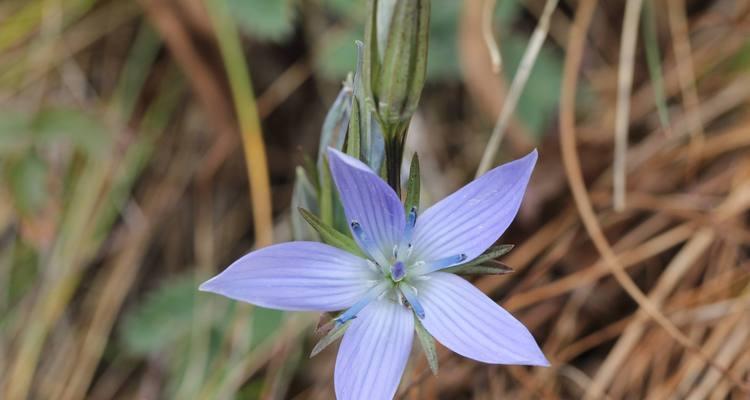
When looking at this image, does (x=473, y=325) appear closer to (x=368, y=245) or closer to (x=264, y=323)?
(x=368, y=245)

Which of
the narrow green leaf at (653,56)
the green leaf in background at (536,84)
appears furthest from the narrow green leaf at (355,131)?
the narrow green leaf at (653,56)

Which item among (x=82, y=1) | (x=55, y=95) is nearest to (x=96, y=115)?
(x=55, y=95)

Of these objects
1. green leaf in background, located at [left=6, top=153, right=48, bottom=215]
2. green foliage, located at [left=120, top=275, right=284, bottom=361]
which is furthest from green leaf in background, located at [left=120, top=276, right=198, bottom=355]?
green leaf in background, located at [left=6, top=153, right=48, bottom=215]

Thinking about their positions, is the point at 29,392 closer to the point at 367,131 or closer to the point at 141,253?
the point at 141,253

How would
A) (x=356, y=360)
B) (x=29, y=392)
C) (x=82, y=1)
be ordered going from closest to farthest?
(x=356, y=360)
(x=29, y=392)
(x=82, y=1)

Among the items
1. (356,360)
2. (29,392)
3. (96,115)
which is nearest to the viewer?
(356,360)

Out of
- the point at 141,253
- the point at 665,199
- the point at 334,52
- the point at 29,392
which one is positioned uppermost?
the point at 334,52

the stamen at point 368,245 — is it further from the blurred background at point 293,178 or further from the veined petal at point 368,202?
the blurred background at point 293,178
